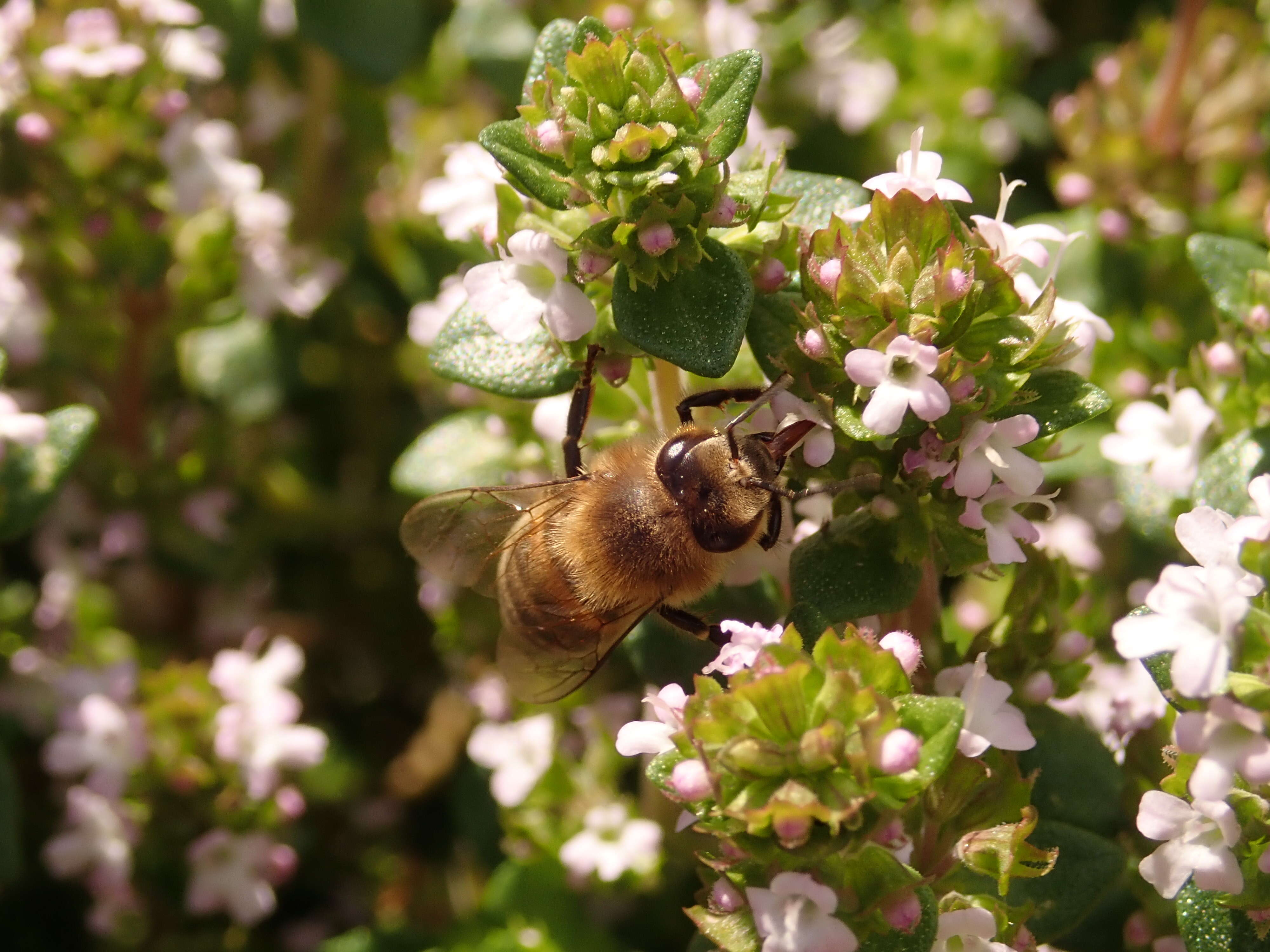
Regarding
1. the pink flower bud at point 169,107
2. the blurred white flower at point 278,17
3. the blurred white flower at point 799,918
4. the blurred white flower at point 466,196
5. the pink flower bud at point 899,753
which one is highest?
the blurred white flower at point 466,196

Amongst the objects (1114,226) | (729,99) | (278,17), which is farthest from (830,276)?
(278,17)

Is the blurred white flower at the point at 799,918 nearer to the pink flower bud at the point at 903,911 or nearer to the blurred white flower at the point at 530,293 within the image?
the pink flower bud at the point at 903,911

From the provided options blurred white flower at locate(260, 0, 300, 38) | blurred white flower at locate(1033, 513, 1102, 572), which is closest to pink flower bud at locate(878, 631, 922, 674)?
blurred white flower at locate(1033, 513, 1102, 572)

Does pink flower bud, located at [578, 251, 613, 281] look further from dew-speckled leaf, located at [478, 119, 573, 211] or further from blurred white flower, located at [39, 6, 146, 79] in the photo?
blurred white flower, located at [39, 6, 146, 79]

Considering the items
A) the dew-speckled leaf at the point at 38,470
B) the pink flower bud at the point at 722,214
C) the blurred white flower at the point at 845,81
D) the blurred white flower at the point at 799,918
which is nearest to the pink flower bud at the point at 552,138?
the pink flower bud at the point at 722,214

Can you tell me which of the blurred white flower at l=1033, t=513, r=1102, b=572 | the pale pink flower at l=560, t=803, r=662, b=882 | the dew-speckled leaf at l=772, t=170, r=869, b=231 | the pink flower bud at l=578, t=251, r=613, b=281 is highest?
the pink flower bud at l=578, t=251, r=613, b=281

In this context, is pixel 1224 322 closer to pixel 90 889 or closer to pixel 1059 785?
pixel 1059 785
